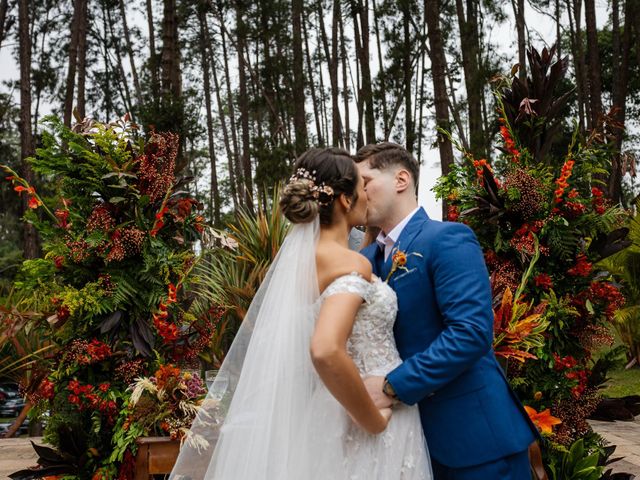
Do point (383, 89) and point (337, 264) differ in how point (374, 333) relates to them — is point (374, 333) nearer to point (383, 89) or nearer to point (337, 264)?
point (337, 264)

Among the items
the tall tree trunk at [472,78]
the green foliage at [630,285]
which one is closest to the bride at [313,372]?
the green foliage at [630,285]

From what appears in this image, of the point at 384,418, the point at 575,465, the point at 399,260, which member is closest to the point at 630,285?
the point at 575,465

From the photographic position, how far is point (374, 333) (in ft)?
6.84

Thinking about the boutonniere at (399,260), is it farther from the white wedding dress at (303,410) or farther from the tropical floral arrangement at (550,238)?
the tropical floral arrangement at (550,238)

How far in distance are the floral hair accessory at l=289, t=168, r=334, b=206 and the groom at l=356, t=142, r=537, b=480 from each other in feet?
1.17

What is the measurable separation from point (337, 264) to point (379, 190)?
18.4 inches

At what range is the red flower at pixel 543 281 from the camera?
363 centimetres

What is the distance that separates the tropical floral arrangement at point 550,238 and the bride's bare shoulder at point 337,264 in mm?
1646

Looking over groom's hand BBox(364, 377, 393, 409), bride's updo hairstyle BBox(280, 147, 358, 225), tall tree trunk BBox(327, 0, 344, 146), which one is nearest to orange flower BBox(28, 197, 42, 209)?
bride's updo hairstyle BBox(280, 147, 358, 225)

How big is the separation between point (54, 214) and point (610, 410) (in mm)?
3728

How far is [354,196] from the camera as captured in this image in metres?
2.17

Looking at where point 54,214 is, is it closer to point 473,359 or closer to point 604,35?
point 473,359

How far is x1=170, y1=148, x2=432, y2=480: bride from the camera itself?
2021 millimetres

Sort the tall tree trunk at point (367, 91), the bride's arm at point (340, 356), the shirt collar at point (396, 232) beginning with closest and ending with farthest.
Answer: the bride's arm at point (340, 356) → the shirt collar at point (396, 232) → the tall tree trunk at point (367, 91)
